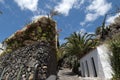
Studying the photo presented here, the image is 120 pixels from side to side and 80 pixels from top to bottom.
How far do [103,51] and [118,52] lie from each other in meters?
1.70

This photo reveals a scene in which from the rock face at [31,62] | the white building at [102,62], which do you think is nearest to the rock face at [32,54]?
the rock face at [31,62]

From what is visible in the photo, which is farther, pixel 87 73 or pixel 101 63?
pixel 87 73

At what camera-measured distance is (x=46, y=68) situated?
13.5 metres

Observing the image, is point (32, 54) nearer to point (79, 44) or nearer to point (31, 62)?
point (31, 62)

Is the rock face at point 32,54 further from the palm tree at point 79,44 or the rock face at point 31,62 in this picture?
the palm tree at point 79,44

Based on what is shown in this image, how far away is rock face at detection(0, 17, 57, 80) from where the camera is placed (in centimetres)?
1232

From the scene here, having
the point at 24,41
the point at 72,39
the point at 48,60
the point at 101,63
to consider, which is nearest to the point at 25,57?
the point at 48,60

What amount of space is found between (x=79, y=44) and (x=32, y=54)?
15644mm

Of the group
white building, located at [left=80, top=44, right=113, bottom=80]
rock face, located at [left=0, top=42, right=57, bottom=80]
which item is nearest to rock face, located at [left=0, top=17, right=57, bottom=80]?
rock face, located at [left=0, top=42, right=57, bottom=80]

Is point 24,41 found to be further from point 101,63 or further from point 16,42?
point 101,63

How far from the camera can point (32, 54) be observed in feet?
45.7

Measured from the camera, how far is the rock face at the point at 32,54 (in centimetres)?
1232

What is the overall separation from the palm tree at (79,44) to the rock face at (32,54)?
903cm

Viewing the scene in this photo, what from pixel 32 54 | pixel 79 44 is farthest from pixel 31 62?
pixel 79 44
